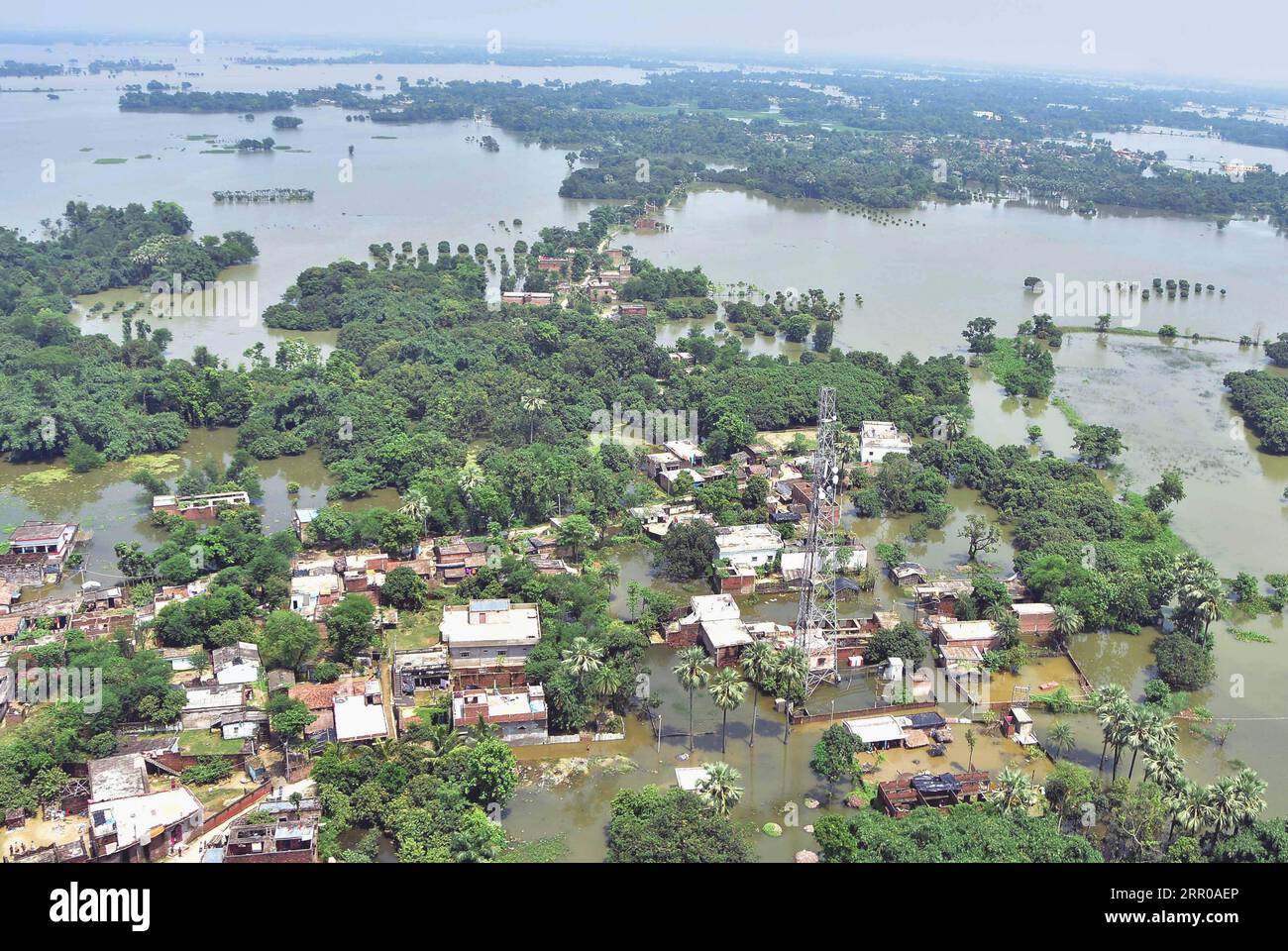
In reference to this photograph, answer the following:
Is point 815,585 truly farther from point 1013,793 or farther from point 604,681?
point 1013,793

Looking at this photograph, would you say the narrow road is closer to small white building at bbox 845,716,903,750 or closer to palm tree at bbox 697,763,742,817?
palm tree at bbox 697,763,742,817

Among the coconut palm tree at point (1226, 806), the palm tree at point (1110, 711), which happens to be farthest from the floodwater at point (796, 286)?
the coconut palm tree at point (1226, 806)

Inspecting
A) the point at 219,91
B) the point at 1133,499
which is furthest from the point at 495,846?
the point at 219,91

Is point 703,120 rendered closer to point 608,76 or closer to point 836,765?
point 608,76

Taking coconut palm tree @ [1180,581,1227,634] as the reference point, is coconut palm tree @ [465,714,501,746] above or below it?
below

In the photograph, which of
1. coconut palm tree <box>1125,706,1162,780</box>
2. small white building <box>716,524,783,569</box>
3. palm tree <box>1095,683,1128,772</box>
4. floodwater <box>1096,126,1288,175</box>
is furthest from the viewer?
floodwater <box>1096,126,1288,175</box>

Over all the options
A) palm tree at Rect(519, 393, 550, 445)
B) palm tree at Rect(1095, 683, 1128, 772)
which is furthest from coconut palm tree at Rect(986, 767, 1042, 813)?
palm tree at Rect(519, 393, 550, 445)
